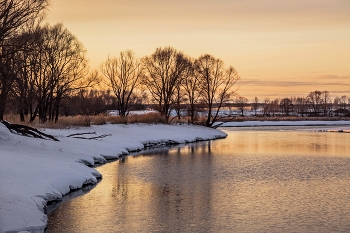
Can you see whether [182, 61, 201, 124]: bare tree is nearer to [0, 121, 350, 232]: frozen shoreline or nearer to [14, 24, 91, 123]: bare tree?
[14, 24, 91, 123]: bare tree

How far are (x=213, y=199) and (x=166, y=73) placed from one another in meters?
44.7

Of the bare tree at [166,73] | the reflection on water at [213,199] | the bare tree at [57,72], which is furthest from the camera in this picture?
the bare tree at [166,73]

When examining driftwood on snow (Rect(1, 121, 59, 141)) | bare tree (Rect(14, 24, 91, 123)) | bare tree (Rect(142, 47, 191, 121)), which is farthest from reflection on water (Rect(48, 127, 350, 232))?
bare tree (Rect(142, 47, 191, 121))

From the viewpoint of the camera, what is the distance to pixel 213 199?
46.9ft

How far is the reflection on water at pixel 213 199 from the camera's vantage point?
11.3 metres

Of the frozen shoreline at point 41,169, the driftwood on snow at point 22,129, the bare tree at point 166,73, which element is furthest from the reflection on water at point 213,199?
the bare tree at point 166,73

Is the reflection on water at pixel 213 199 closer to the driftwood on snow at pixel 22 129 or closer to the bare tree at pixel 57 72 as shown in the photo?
the driftwood on snow at pixel 22 129

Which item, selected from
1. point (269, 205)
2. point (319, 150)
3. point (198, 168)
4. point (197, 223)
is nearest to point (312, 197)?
point (269, 205)

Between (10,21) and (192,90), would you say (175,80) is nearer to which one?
(192,90)

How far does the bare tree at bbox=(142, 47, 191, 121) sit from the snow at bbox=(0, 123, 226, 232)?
80.2ft

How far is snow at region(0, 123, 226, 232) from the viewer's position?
1061 cm

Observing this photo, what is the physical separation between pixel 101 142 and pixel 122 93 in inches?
Answer: 1313

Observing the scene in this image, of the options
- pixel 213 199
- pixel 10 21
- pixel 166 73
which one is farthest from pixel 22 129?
pixel 166 73

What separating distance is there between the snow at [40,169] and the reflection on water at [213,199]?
0.67 m
